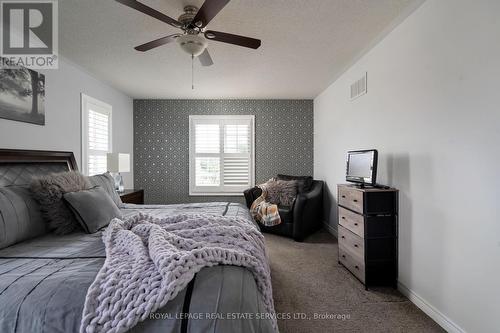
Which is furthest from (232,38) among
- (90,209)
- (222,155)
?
(222,155)

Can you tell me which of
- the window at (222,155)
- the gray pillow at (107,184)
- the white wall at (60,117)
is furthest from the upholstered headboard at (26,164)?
the window at (222,155)

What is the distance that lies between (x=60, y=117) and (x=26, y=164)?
879 mm

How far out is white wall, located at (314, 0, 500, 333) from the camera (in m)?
1.50

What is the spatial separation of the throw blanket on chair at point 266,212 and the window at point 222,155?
903 millimetres

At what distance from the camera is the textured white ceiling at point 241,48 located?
2082mm

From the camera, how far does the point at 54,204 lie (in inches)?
73.4

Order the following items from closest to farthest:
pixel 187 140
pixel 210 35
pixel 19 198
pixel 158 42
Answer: pixel 19 198 < pixel 210 35 < pixel 158 42 < pixel 187 140

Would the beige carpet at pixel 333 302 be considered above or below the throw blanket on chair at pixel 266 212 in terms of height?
below

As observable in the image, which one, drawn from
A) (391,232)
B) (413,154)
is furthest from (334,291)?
(413,154)

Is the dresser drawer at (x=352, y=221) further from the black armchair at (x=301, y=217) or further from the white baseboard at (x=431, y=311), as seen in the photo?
the black armchair at (x=301, y=217)

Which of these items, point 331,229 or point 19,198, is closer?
point 19,198

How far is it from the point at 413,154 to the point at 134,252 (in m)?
2.19

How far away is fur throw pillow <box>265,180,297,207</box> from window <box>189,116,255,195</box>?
2.78 ft

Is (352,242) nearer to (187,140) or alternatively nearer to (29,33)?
(187,140)
